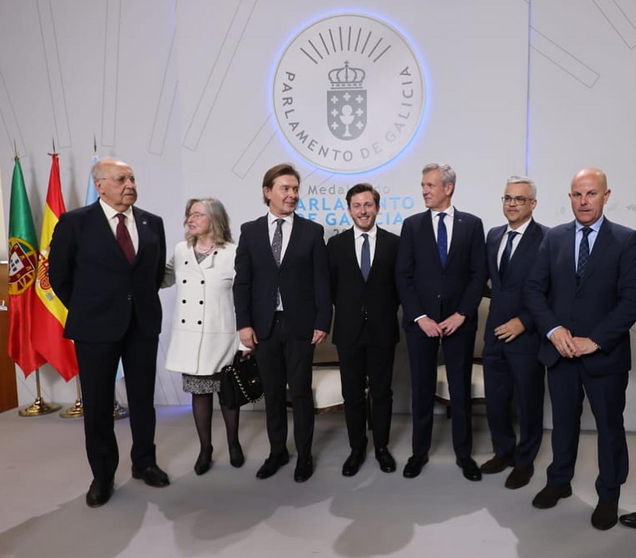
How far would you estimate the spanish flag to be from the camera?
14.1 feet

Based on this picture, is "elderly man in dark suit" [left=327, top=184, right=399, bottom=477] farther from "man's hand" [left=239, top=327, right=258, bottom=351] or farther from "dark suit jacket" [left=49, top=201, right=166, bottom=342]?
"dark suit jacket" [left=49, top=201, right=166, bottom=342]

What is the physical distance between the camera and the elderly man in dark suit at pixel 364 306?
2.99 meters

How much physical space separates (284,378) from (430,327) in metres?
0.88

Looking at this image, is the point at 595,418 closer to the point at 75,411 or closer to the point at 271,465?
the point at 271,465

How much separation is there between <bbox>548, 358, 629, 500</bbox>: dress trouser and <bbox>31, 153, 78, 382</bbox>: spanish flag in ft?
11.7

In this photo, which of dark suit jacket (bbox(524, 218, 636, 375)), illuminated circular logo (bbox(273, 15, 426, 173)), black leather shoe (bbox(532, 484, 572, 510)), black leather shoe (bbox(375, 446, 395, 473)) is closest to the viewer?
dark suit jacket (bbox(524, 218, 636, 375))

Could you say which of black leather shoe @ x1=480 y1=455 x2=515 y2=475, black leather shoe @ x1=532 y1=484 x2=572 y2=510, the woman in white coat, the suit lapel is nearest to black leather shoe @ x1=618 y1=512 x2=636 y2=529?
black leather shoe @ x1=532 y1=484 x2=572 y2=510

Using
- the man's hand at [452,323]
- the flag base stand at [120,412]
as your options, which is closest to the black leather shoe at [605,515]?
the man's hand at [452,323]

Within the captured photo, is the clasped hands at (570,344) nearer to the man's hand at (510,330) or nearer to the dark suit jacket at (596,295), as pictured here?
the dark suit jacket at (596,295)

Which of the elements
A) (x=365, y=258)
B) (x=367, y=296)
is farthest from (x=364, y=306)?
(x=365, y=258)

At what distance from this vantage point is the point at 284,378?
308cm

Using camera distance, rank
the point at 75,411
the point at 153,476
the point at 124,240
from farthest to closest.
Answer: the point at 75,411
the point at 153,476
the point at 124,240

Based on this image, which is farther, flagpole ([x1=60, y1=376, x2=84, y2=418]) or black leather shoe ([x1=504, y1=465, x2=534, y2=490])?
flagpole ([x1=60, y1=376, x2=84, y2=418])

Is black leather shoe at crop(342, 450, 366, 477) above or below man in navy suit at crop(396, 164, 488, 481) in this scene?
below
